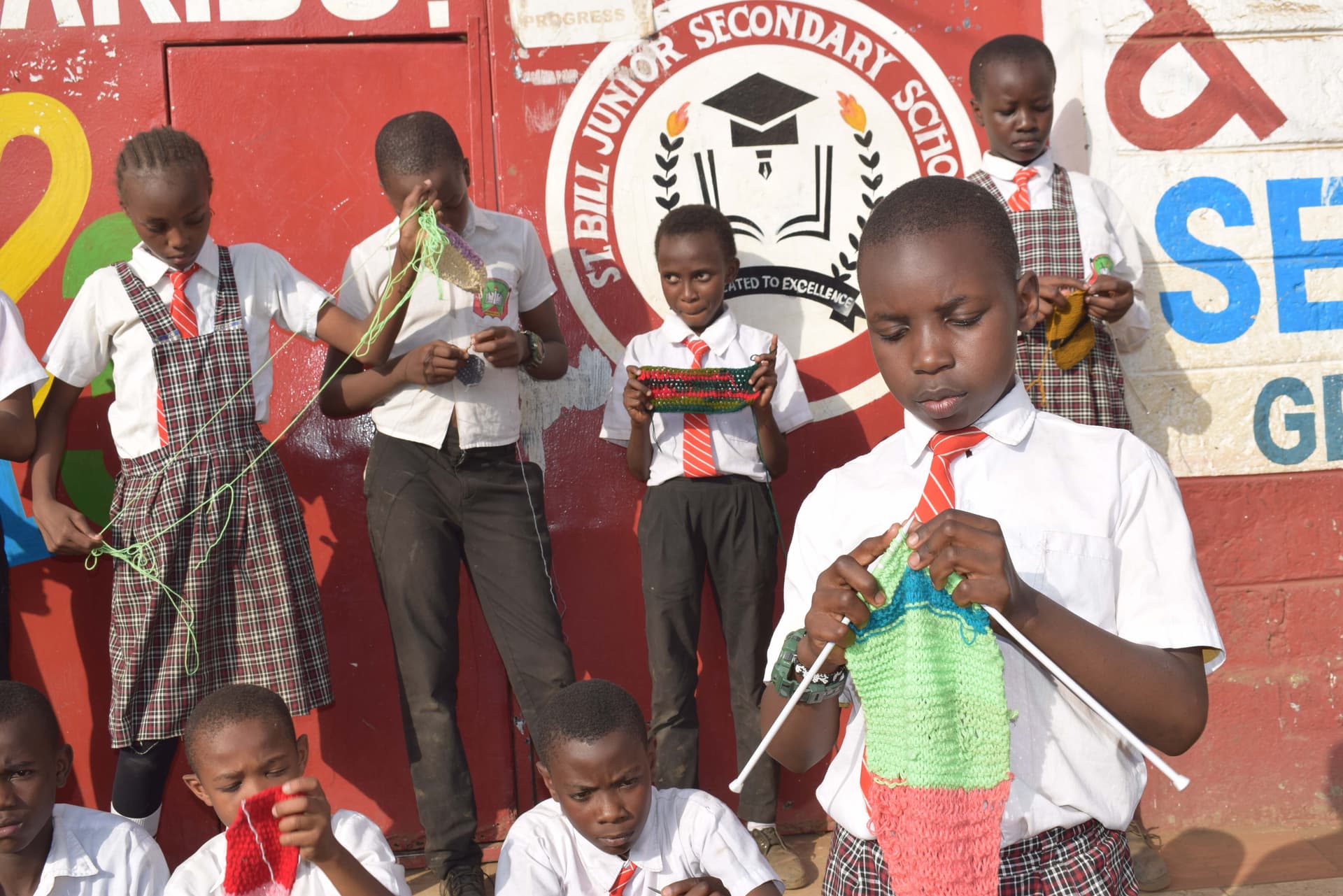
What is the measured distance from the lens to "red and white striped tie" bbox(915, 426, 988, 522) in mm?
1716

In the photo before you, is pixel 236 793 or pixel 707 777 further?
pixel 707 777

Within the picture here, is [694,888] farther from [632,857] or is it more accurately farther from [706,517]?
[706,517]

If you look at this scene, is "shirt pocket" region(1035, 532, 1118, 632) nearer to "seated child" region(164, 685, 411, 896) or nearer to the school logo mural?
"seated child" region(164, 685, 411, 896)

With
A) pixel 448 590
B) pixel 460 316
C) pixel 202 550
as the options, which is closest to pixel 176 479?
pixel 202 550

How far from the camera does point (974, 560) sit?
1476mm

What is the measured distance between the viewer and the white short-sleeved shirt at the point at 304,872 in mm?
2475

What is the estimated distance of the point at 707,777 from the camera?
416cm

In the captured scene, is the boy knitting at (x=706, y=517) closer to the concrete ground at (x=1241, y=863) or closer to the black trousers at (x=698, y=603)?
the black trousers at (x=698, y=603)

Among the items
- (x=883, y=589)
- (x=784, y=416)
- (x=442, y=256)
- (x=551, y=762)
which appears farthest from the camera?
(x=784, y=416)

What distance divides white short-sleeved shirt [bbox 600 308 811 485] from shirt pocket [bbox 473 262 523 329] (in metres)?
0.41

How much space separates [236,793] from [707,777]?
185 cm

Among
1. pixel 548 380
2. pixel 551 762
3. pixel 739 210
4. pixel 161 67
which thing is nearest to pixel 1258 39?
pixel 739 210

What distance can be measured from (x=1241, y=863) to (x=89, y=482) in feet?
12.7

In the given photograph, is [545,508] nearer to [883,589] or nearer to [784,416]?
[784,416]
